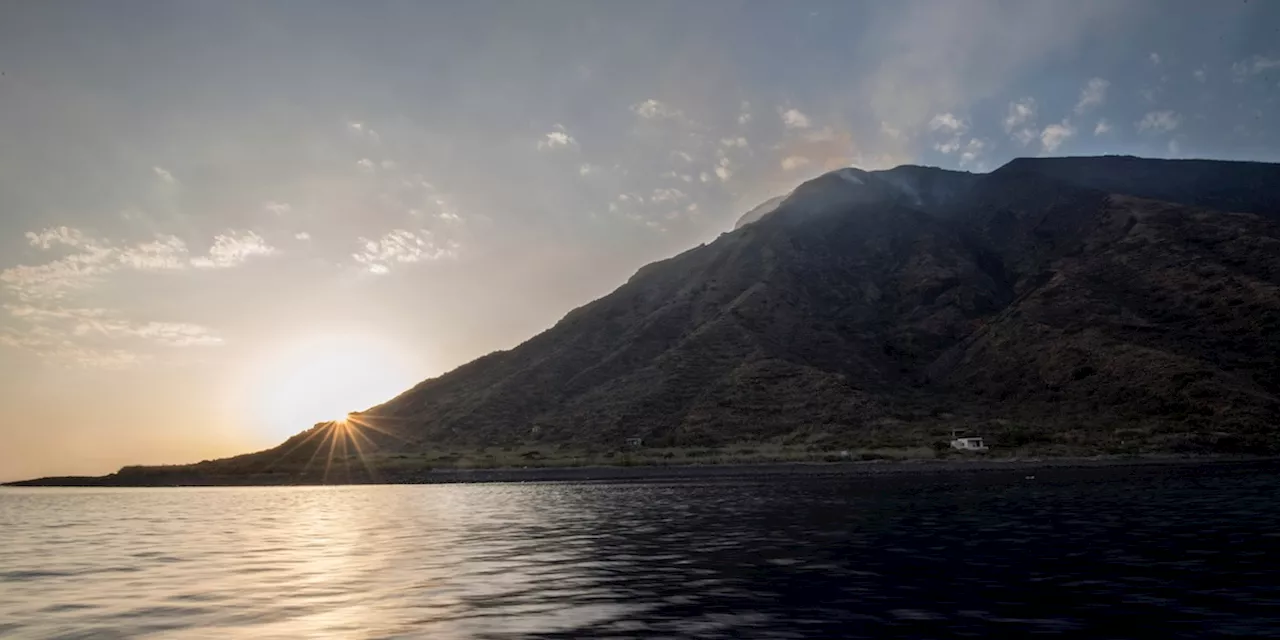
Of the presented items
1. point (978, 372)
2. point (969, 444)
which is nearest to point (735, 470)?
point (969, 444)

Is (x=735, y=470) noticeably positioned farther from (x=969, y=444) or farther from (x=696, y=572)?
(x=696, y=572)

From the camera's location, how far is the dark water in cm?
1719

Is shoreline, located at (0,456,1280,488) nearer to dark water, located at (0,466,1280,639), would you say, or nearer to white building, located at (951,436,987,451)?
white building, located at (951,436,987,451)

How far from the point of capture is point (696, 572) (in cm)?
2452

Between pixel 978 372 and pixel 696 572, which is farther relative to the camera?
pixel 978 372

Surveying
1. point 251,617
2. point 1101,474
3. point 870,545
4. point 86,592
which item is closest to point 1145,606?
point 870,545

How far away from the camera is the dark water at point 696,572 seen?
17.2 meters

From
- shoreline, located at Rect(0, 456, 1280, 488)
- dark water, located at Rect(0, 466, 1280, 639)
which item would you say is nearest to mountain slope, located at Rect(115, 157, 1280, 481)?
shoreline, located at Rect(0, 456, 1280, 488)

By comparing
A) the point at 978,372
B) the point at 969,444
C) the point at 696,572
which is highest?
the point at 978,372

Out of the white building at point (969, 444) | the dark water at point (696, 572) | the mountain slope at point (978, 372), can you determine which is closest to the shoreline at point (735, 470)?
the white building at point (969, 444)

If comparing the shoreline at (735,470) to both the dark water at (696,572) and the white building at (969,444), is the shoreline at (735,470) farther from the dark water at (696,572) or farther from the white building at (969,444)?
the dark water at (696,572)

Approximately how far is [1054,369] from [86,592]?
520 ft

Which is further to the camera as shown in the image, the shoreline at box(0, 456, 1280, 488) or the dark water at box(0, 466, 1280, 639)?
the shoreline at box(0, 456, 1280, 488)

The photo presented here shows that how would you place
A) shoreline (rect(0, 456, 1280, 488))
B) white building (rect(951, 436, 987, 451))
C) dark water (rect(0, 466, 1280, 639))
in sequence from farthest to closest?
white building (rect(951, 436, 987, 451)), shoreline (rect(0, 456, 1280, 488)), dark water (rect(0, 466, 1280, 639))
